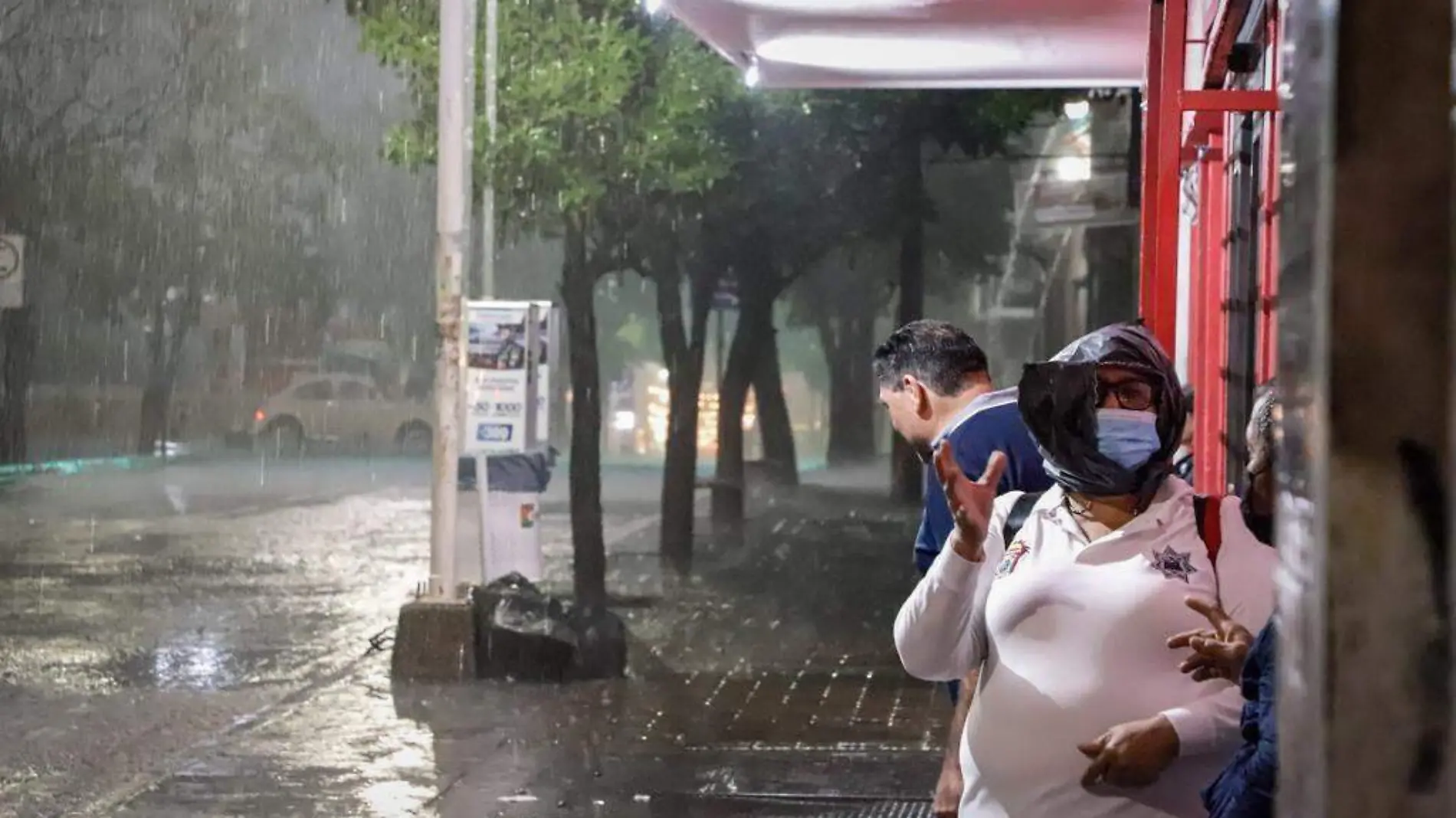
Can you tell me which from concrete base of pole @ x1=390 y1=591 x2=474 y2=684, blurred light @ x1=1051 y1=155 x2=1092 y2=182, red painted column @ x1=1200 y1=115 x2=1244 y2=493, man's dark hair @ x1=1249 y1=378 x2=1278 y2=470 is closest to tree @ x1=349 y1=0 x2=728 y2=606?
concrete base of pole @ x1=390 y1=591 x2=474 y2=684

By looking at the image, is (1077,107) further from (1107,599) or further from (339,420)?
(339,420)

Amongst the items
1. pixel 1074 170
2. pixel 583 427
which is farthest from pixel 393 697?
pixel 1074 170

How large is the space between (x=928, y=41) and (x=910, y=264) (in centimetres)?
1493

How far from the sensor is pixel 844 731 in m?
8.81

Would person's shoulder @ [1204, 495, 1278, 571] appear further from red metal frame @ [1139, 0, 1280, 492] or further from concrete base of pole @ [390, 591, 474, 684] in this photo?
concrete base of pole @ [390, 591, 474, 684]

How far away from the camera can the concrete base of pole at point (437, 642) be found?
33.1 feet

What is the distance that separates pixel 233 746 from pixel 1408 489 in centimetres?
761

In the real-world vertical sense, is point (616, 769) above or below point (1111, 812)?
below

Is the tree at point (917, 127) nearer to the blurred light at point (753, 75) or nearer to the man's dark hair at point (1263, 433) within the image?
the blurred light at point (753, 75)

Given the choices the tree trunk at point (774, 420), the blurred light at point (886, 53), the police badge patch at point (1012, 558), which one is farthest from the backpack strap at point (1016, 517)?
the tree trunk at point (774, 420)

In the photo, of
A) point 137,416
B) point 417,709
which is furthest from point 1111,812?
point 137,416

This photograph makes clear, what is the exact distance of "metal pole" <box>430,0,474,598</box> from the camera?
10.1 meters

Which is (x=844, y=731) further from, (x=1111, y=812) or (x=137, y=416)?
(x=137, y=416)

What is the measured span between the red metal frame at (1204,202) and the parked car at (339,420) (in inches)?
1327
